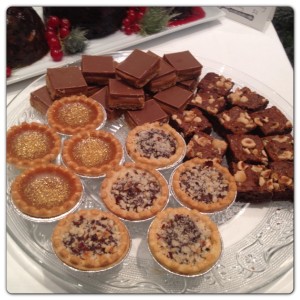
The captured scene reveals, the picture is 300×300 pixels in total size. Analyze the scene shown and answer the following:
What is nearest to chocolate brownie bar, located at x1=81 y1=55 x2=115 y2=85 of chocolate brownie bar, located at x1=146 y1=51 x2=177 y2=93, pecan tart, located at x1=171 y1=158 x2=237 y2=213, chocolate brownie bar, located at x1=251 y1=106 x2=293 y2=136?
chocolate brownie bar, located at x1=146 y1=51 x2=177 y2=93

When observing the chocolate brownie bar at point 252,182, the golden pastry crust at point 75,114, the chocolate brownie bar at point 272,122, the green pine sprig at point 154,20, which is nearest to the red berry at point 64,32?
the green pine sprig at point 154,20

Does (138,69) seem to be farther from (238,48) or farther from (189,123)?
(238,48)

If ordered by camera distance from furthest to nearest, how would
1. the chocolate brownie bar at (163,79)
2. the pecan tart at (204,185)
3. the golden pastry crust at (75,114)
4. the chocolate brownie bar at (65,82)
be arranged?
1. the chocolate brownie bar at (163,79)
2. the chocolate brownie bar at (65,82)
3. the golden pastry crust at (75,114)
4. the pecan tart at (204,185)

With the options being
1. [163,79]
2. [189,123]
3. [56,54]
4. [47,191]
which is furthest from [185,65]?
[47,191]

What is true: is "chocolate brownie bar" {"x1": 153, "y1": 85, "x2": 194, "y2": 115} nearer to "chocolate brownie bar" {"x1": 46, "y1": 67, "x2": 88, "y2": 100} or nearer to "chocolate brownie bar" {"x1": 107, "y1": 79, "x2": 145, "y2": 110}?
"chocolate brownie bar" {"x1": 107, "y1": 79, "x2": 145, "y2": 110}

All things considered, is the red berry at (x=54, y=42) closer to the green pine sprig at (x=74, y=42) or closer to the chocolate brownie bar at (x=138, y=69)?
the green pine sprig at (x=74, y=42)

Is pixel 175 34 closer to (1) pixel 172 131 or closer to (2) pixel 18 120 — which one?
(1) pixel 172 131

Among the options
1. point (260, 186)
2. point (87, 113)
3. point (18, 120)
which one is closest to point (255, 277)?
point (260, 186)
